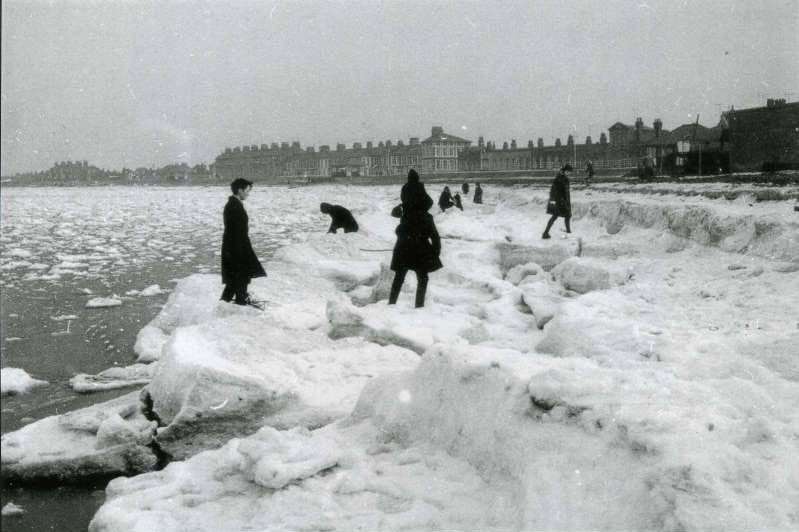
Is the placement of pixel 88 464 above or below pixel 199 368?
below

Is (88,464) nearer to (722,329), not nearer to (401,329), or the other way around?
(401,329)

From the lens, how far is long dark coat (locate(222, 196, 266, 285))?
7.04 m

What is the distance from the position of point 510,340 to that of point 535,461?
3.62 meters

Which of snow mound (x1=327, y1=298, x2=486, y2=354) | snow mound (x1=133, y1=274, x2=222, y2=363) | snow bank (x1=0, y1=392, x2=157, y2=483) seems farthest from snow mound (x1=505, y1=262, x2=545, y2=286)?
snow bank (x1=0, y1=392, x2=157, y2=483)

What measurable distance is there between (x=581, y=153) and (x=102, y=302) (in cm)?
6205


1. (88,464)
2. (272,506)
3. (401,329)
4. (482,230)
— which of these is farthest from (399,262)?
(482,230)

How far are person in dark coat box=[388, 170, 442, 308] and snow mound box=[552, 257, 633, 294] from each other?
2778 millimetres

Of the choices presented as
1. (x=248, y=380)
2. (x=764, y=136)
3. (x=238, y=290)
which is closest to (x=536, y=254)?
(x=238, y=290)

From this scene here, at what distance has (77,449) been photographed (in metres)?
4.46

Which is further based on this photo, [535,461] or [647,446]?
[535,461]

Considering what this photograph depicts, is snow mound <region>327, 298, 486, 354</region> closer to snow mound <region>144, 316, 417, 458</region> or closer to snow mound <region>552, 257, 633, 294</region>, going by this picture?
snow mound <region>144, 316, 417, 458</region>

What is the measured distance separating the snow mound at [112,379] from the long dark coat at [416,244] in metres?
2.62

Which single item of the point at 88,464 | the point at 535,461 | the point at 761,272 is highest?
the point at 761,272

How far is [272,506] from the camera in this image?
309 cm
